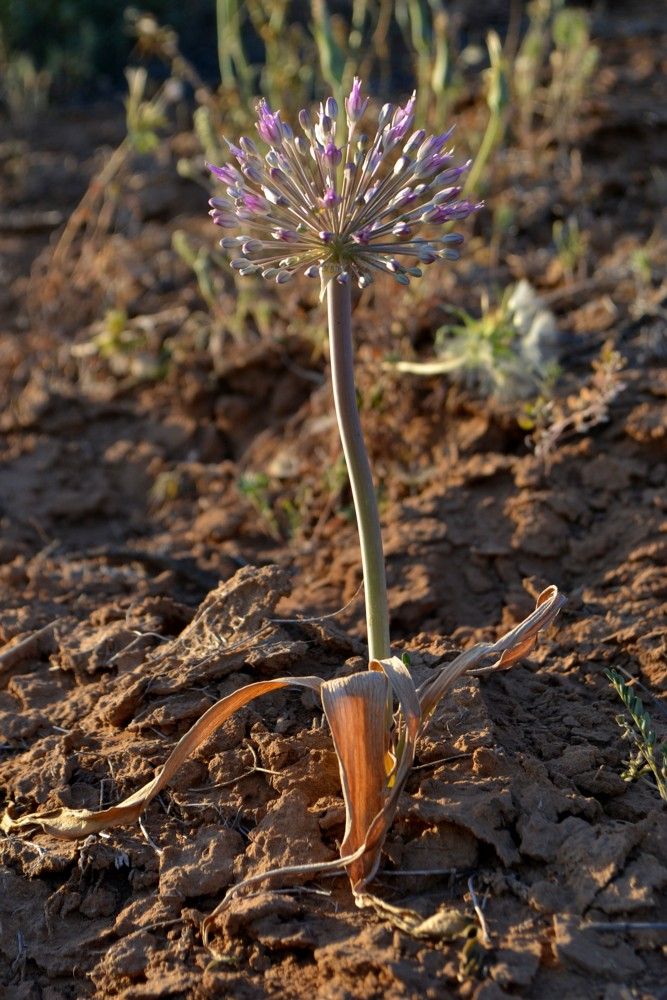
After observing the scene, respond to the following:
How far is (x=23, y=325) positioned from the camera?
5109mm

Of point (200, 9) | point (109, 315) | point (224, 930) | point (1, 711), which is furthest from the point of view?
point (200, 9)

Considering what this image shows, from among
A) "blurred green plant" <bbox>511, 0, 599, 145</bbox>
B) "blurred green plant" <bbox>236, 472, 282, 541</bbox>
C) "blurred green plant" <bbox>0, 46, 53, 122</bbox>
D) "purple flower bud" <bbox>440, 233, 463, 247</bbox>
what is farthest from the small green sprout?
"blurred green plant" <bbox>0, 46, 53, 122</bbox>

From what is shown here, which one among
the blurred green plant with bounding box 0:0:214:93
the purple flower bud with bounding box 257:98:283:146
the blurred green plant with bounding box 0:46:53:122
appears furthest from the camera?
the blurred green plant with bounding box 0:0:214:93

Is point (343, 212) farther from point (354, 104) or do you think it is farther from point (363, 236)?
point (354, 104)

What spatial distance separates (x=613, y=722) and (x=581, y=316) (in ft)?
6.24

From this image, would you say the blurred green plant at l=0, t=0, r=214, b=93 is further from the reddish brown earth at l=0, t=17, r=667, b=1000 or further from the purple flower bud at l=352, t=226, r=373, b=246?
the purple flower bud at l=352, t=226, r=373, b=246

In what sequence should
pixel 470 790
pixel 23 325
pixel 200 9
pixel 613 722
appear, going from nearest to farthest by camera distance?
pixel 470 790
pixel 613 722
pixel 23 325
pixel 200 9

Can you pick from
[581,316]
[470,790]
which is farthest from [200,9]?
[470,790]

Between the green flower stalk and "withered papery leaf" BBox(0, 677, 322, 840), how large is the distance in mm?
326

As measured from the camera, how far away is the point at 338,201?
185 centimetres

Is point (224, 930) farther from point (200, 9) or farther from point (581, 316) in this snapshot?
point (200, 9)

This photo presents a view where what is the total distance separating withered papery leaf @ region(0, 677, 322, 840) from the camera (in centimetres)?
199

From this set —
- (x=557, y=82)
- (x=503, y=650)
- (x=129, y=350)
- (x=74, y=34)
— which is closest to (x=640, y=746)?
(x=503, y=650)

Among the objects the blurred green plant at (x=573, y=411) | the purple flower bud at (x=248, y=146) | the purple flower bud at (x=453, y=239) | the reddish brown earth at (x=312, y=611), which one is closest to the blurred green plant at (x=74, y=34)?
the reddish brown earth at (x=312, y=611)
